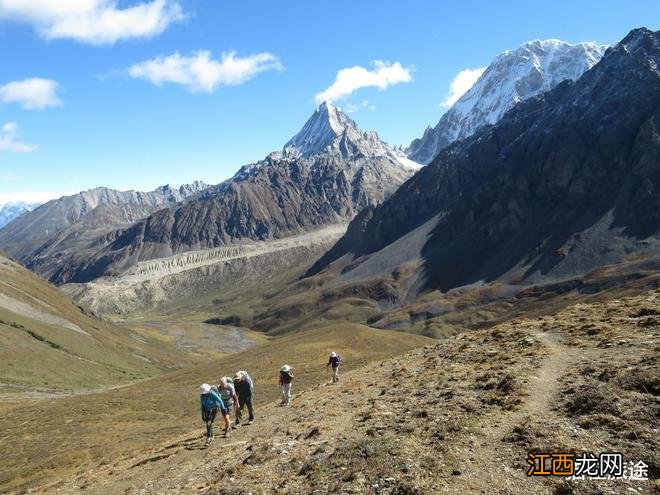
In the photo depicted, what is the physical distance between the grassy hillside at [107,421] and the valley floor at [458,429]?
925cm

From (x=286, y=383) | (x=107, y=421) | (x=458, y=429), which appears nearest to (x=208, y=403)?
(x=286, y=383)

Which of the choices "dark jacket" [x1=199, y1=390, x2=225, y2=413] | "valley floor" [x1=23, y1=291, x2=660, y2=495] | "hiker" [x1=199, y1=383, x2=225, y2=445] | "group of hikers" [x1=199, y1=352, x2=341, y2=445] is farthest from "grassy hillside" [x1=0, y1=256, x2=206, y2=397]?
"valley floor" [x1=23, y1=291, x2=660, y2=495]

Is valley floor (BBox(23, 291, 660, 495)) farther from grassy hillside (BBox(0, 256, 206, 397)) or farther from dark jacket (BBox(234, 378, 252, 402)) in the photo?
grassy hillside (BBox(0, 256, 206, 397))

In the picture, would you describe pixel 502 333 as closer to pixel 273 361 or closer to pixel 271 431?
pixel 271 431

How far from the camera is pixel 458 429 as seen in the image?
17609mm

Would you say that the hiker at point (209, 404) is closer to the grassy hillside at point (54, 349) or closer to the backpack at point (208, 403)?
the backpack at point (208, 403)

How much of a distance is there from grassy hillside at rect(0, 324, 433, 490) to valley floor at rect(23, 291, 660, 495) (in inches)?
364

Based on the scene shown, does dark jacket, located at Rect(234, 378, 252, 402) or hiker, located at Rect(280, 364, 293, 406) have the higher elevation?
dark jacket, located at Rect(234, 378, 252, 402)

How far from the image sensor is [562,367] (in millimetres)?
22312

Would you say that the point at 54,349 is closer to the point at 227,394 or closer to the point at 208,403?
the point at 227,394

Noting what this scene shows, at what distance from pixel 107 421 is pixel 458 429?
139ft

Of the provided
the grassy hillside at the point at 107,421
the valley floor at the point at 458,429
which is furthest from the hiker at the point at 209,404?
the grassy hillside at the point at 107,421

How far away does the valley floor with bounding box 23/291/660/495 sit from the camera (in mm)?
14797

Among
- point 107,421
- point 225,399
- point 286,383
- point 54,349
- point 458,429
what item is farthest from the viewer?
point 54,349
